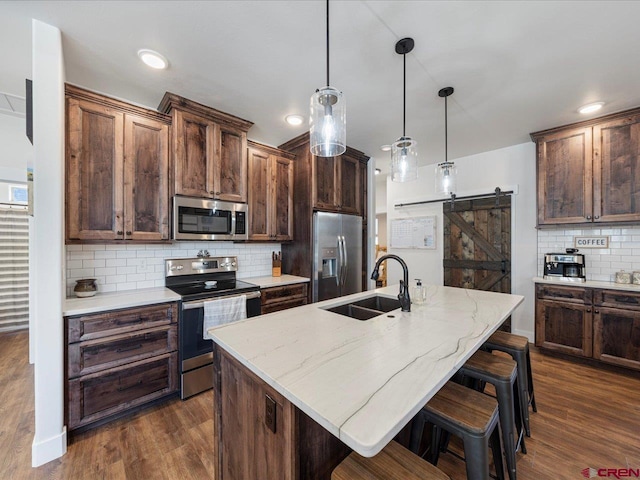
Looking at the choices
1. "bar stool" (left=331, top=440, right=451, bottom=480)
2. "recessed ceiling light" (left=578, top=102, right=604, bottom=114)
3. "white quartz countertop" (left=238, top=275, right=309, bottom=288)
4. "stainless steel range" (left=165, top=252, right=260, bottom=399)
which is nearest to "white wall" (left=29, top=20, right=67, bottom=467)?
"stainless steel range" (left=165, top=252, right=260, bottom=399)

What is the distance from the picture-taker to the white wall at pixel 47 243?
5.22 ft

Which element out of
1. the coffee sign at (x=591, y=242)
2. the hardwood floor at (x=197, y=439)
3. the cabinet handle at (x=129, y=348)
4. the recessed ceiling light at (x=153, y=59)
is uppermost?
the recessed ceiling light at (x=153, y=59)

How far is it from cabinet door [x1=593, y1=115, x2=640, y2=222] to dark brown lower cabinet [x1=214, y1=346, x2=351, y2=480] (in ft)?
11.8

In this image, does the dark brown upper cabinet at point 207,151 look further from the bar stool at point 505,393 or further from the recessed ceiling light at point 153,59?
the bar stool at point 505,393

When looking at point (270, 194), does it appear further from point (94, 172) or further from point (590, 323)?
point (590, 323)

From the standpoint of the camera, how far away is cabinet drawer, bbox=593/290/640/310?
2535 millimetres

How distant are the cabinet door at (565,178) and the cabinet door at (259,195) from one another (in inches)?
131

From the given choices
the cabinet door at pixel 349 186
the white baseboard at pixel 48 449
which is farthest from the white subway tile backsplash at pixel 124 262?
the cabinet door at pixel 349 186

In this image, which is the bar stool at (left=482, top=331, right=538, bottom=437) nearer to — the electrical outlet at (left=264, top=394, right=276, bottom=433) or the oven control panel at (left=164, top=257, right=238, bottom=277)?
the electrical outlet at (left=264, top=394, right=276, bottom=433)

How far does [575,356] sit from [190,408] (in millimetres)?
3934

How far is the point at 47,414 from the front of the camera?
1646 mm

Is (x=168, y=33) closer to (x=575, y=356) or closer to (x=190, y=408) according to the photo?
(x=190, y=408)

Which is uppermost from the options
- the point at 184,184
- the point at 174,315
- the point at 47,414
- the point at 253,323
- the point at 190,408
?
the point at 184,184

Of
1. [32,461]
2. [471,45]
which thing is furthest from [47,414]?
[471,45]
